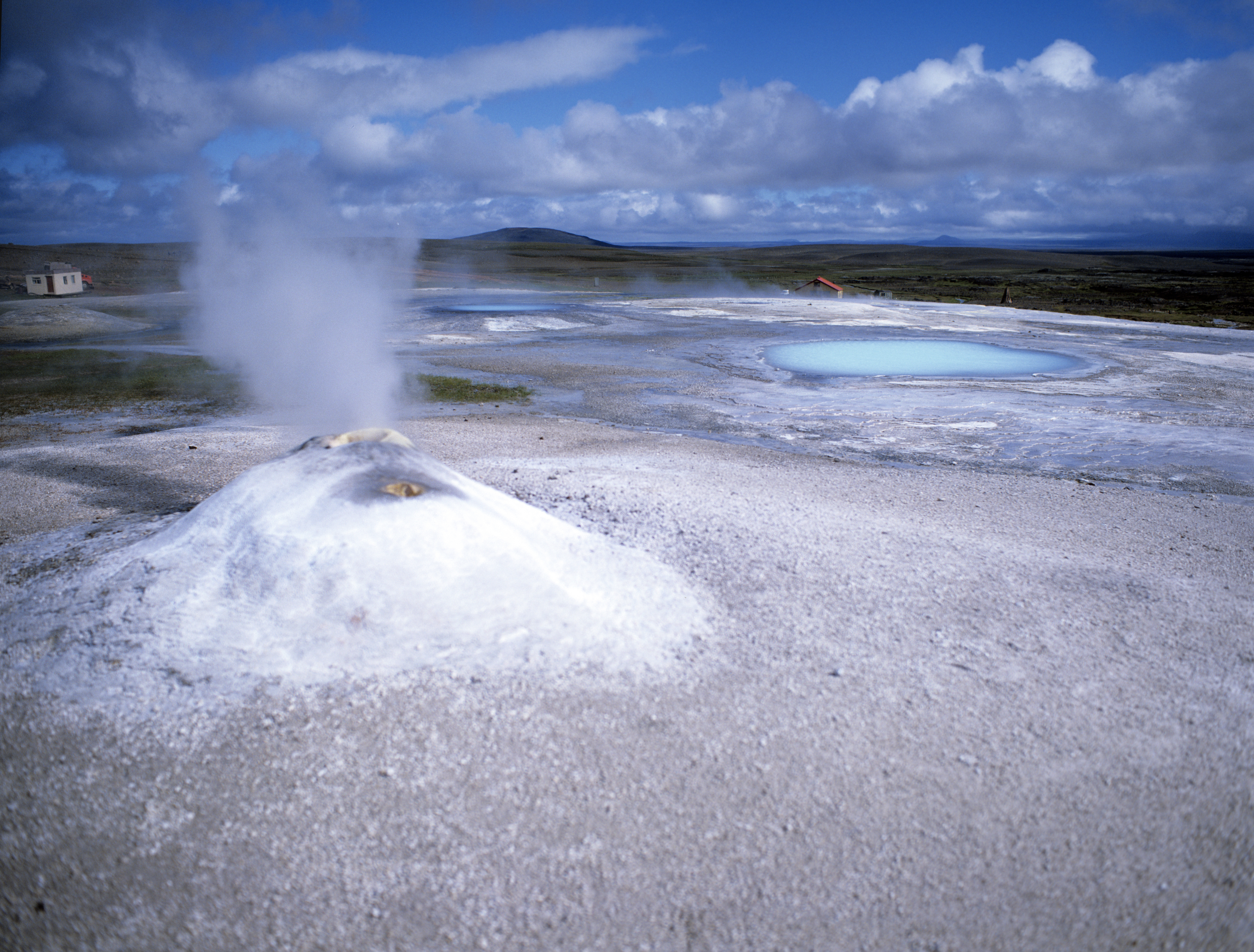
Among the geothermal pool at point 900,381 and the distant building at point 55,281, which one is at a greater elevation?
the distant building at point 55,281

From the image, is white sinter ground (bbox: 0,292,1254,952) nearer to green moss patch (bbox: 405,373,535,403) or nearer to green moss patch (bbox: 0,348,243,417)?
green moss patch (bbox: 0,348,243,417)

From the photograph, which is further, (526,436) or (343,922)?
(526,436)

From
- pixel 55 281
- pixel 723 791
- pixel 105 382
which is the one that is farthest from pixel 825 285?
pixel 723 791

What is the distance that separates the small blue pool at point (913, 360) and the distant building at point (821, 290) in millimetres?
17020

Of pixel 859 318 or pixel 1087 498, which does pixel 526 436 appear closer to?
pixel 1087 498

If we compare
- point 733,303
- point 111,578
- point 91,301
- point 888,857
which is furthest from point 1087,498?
point 91,301

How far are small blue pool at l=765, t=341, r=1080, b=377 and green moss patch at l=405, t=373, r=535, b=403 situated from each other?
6.08m

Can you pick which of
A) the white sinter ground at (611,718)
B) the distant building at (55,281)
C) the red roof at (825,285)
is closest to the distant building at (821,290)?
the red roof at (825,285)

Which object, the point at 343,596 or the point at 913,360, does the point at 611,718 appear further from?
the point at 913,360

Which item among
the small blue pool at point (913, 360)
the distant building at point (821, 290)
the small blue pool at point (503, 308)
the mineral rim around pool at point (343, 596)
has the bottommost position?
the mineral rim around pool at point (343, 596)

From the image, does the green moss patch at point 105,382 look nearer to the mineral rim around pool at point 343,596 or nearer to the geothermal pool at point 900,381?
the geothermal pool at point 900,381

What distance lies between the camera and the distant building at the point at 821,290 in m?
37.8

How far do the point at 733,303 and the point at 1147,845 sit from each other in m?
30.3

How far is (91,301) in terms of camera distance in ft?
99.6
